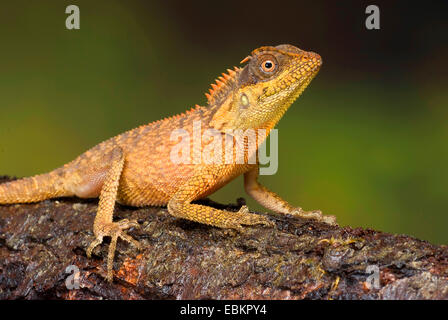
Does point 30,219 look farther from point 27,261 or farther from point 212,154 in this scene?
point 212,154

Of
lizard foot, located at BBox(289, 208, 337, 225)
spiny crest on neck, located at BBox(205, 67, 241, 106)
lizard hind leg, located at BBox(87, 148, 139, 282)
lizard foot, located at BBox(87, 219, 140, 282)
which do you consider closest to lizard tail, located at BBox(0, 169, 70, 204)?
lizard hind leg, located at BBox(87, 148, 139, 282)

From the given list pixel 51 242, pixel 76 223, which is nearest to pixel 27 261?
pixel 51 242

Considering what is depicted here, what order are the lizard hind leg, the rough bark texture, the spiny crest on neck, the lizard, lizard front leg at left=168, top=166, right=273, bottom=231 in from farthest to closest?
the spiny crest on neck, the lizard, the lizard hind leg, lizard front leg at left=168, top=166, right=273, bottom=231, the rough bark texture

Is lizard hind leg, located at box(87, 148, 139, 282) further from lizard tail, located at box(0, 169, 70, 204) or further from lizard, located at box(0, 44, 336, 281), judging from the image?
lizard tail, located at box(0, 169, 70, 204)

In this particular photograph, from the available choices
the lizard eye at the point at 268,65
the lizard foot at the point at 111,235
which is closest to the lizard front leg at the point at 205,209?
the lizard foot at the point at 111,235

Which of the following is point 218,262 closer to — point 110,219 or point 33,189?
point 110,219
